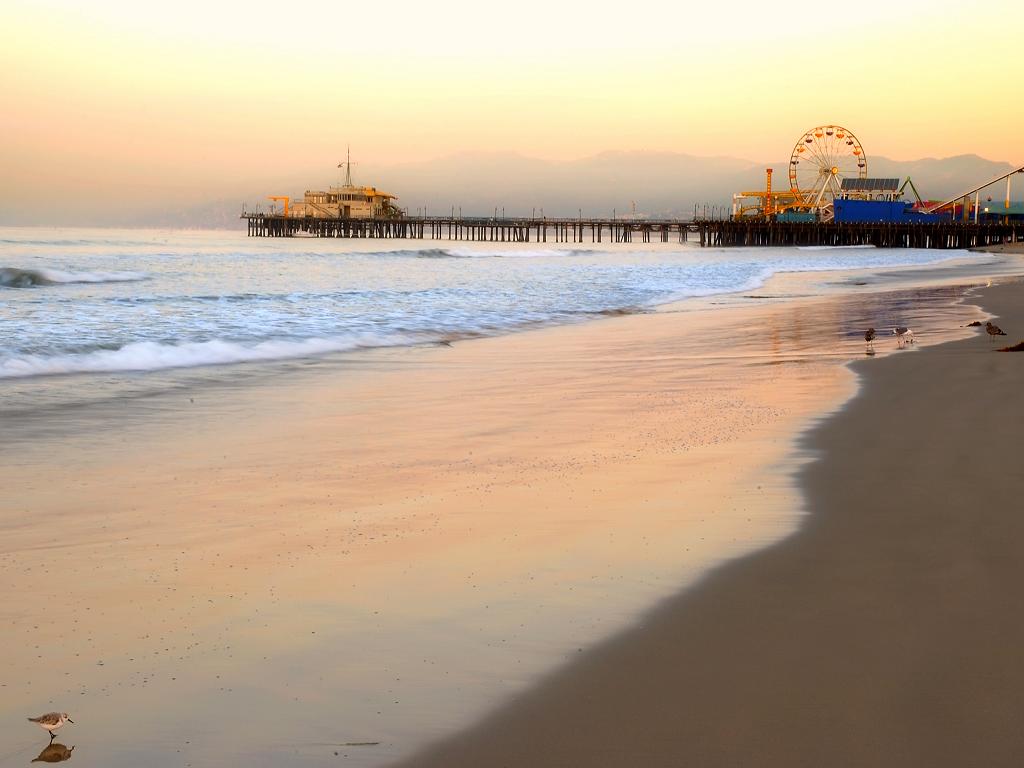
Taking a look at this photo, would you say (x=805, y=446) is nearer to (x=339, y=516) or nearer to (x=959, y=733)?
(x=339, y=516)

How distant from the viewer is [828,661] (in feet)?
8.64

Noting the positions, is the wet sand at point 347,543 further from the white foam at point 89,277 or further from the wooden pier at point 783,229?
the wooden pier at point 783,229

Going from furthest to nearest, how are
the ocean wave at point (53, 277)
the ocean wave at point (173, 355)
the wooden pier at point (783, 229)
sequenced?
the wooden pier at point (783, 229) < the ocean wave at point (53, 277) < the ocean wave at point (173, 355)

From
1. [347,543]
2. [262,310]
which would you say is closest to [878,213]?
[262,310]

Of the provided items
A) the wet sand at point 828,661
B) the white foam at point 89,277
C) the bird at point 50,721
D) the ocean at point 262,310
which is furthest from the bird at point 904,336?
the white foam at point 89,277

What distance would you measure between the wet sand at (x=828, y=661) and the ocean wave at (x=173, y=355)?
695 centimetres

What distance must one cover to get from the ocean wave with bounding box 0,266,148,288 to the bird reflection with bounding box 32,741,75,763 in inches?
975

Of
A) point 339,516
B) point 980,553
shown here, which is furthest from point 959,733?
point 339,516

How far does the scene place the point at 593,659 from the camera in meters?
2.67

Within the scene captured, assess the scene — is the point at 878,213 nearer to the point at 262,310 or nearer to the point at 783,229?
the point at 783,229

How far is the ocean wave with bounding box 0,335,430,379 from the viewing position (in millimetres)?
9055

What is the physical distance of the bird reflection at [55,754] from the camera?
216 centimetres

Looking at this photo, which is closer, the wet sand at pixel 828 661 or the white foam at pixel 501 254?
the wet sand at pixel 828 661

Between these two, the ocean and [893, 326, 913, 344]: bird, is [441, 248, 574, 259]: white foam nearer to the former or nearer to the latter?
the ocean
